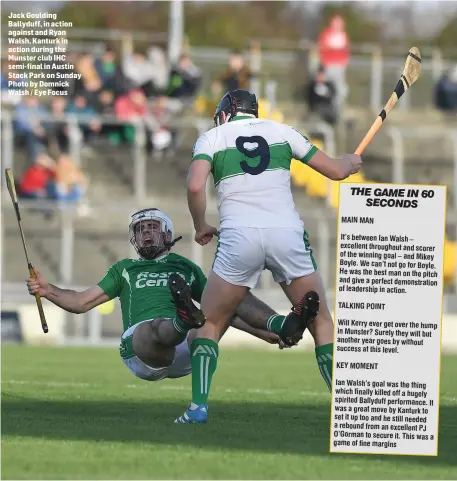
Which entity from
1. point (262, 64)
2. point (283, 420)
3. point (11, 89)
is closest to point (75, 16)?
point (262, 64)

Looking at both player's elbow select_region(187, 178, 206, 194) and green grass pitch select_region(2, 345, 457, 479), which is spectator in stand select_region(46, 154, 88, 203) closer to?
green grass pitch select_region(2, 345, 457, 479)

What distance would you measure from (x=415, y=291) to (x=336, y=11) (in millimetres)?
52197

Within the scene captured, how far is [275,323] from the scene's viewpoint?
388 inches

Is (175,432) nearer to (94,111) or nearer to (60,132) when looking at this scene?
(60,132)

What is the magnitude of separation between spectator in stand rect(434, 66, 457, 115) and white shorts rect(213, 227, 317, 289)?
2051 centimetres

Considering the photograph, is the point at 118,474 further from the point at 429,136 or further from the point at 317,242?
the point at 429,136

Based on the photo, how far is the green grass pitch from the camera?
7.52m

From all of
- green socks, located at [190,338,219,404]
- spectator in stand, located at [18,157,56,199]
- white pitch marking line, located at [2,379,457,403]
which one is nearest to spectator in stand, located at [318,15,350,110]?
spectator in stand, located at [18,157,56,199]

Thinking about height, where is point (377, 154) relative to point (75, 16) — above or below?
below

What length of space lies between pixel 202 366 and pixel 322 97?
18617 mm

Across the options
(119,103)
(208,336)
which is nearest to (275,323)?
(208,336)

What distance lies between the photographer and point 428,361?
798 cm

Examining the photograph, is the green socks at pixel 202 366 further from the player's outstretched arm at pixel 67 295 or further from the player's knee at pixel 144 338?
the player's outstretched arm at pixel 67 295

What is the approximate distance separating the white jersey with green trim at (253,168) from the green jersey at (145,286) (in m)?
1.11
